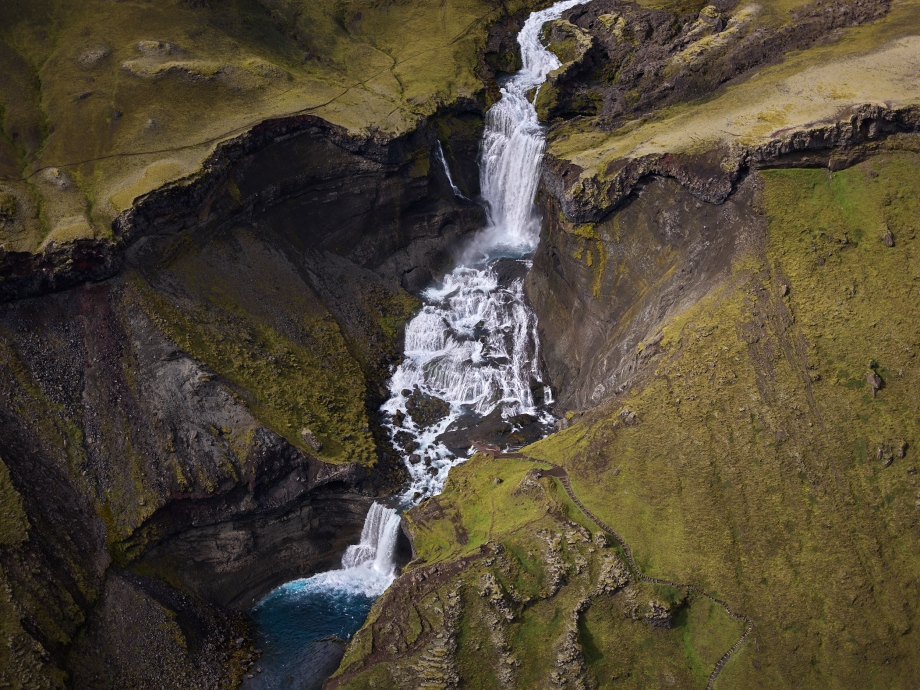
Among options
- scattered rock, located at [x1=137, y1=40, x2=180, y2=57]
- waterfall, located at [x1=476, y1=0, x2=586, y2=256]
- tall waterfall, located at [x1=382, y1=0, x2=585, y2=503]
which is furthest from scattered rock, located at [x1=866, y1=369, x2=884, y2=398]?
scattered rock, located at [x1=137, y1=40, x2=180, y2=57]

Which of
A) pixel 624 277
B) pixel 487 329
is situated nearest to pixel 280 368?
pixel 487 329

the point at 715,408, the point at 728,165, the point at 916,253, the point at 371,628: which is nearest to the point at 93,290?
the point at 371,628

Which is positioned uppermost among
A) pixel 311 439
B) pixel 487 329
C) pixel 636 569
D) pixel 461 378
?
pixel 487 329

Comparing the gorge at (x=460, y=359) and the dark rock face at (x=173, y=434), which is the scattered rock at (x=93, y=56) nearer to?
the gorge at (x=460, y=359)

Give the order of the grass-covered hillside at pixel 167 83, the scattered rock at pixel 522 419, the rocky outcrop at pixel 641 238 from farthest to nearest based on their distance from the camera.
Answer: the scattered rock at pixel 522 419
the grass-covered hillside at pixel 167 83
the rocky outcrop at pixel 641 238

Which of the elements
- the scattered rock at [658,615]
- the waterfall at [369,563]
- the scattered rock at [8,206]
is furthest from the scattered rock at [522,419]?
the scattered rock at [8,206]

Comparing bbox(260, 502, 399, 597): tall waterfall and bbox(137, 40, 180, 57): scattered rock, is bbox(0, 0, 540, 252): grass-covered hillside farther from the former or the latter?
bbox(260, 502, 399, 597): tall waterfall

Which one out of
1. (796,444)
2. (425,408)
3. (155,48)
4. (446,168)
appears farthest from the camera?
(446,168)

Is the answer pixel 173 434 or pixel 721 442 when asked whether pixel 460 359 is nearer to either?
pixel 721 442
